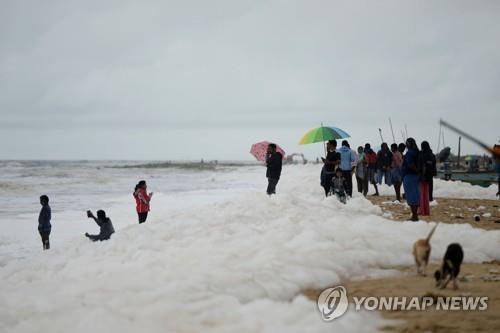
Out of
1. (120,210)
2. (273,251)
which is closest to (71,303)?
(273,251)

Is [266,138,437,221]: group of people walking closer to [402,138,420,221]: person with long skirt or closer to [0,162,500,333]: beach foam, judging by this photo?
[402,138,420,221]: person with long skirt

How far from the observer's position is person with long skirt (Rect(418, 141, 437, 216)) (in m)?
11.7

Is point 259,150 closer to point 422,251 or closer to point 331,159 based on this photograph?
point 331,159

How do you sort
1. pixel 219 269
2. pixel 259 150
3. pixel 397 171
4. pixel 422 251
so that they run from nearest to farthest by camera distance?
pixel 422 251 → pixel 219 269 → pixel 397 171 → pixel 259 150

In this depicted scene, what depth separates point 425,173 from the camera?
11867 millimetres

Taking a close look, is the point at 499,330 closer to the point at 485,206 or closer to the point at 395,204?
the point at 395,204

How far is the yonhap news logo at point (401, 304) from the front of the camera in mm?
5047

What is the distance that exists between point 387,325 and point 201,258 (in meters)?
2.95

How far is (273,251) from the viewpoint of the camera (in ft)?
22.9

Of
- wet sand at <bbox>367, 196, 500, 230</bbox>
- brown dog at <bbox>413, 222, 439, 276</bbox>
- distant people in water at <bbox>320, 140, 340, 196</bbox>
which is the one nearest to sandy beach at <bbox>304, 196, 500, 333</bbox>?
brown dog at <bbox>413, 222, 439, 276</bbox>

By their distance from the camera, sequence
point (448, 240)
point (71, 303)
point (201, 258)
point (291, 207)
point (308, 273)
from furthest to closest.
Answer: point (291, 207) < point (448, 240) < point (201, 258) < point (308, 273) < point (71, 303)

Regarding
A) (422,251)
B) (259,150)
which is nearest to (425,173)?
(422,251)

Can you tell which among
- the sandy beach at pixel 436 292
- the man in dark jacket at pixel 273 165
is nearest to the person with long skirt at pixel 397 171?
the man in dark jacket at pixel 273 165

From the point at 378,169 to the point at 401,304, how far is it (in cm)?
1697
